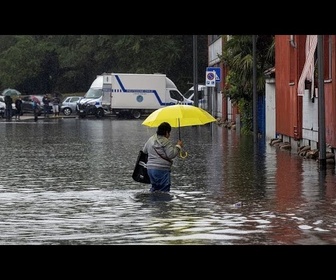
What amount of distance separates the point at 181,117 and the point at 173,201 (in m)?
1.94

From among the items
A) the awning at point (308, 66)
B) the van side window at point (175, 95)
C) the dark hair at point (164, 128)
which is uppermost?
the awning at point (308, 66)

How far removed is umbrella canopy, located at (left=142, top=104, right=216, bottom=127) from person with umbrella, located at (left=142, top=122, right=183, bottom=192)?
0.76m

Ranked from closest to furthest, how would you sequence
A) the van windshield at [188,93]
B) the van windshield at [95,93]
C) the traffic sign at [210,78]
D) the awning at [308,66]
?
1. the awning at [308,66]
2. the traffic sign at [210,78]
3. the van windshield at [95,93]
4. the van windshield at [188,93]

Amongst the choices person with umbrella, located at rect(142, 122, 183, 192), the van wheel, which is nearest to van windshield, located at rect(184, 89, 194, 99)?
the van wheel

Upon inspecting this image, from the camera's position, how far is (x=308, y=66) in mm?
29859

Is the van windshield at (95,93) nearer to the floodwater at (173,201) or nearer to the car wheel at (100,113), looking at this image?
the car wheel at (100,113)

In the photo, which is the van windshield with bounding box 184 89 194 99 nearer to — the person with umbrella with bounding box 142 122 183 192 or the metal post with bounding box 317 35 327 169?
the metal post with bounding box 317 35 327 169

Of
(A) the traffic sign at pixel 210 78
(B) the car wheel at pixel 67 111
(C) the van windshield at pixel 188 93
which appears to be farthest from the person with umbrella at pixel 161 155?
(B) the car wheel at pixel 67 111

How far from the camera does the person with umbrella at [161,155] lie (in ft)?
63.1

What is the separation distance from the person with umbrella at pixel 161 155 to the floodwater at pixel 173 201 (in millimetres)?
315

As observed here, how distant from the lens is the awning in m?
29.2

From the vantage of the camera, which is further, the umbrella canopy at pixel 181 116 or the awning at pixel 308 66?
the awning at pixel 308 66
